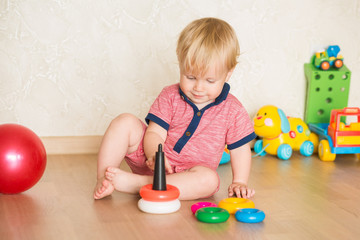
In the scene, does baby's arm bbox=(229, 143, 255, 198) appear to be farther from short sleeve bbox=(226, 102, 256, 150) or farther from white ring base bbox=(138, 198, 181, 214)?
white ring base bbox=(138, 198, 181, 214)

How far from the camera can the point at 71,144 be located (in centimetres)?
190

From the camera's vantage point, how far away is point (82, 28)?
6.05 ft

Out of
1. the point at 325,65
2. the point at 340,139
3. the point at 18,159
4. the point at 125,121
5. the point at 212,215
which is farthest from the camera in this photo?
the point at 325,65

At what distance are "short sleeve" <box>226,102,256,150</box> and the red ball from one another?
55 cm

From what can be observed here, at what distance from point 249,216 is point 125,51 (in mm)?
999

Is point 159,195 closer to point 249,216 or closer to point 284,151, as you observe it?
point 249,216

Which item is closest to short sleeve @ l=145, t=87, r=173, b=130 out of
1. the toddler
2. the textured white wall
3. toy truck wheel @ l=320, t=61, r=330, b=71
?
the toddler

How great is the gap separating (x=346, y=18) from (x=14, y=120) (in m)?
1.49

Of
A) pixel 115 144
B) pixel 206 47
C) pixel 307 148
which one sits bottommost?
pixel 307 148

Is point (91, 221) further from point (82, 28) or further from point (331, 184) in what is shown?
point (82, 28)

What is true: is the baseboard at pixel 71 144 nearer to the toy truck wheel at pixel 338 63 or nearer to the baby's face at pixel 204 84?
the baby's face at pixel 204 84

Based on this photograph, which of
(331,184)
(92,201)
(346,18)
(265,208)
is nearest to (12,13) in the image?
(92,201)

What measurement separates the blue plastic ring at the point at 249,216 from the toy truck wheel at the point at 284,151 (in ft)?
2.57

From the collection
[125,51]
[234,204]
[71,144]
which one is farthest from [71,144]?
[234,204]
